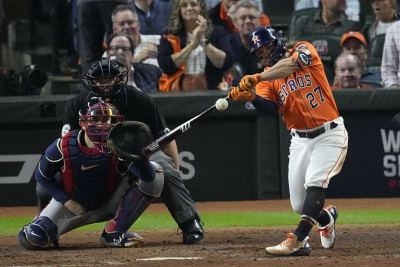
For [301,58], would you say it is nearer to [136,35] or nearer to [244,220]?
[244,220]

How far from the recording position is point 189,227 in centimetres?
676

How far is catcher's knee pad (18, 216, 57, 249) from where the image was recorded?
6.27 meters

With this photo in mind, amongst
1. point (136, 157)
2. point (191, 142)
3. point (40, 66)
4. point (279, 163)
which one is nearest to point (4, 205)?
point (40, 66)

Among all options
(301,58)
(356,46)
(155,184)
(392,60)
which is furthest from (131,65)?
(301,58)

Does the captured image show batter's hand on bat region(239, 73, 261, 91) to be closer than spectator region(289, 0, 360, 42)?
Yes

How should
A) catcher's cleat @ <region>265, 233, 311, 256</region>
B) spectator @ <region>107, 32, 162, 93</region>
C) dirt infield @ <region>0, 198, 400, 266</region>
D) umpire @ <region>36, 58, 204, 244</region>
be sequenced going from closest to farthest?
dirt infield @ <region>0, 198, 400, 266</region>, catcher's cleat @ <region>265, 233, 311, 256</region>, umpire @ <region>36, 58, 204, 244</region>, spectator @ <region>107, 32, 162, 93</region>

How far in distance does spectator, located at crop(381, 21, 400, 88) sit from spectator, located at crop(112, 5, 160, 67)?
277 centimetres

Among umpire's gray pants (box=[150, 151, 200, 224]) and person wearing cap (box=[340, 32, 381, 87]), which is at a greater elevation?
person wearing cap (box=[340, 32, 381, 87])

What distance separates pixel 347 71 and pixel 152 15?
251 cm

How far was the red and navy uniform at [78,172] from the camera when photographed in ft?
20.6

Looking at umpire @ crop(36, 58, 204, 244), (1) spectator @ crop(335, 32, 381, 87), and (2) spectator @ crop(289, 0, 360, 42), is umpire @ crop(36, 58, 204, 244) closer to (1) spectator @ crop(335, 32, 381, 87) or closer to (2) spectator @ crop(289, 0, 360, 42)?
(1) spectator @ crop(335, 32, 381, 87)

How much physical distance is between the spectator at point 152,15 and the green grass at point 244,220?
256 cm

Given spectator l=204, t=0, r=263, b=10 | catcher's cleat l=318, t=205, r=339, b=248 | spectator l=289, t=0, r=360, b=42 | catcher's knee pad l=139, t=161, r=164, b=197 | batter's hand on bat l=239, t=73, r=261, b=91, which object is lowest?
catcher's cleat l=318, t=205, r=339, b=248

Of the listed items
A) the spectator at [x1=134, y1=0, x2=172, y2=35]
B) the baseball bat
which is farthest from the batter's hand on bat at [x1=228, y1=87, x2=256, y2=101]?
the spectator at [x1=134, y1=0, x2=172, y2=35]
